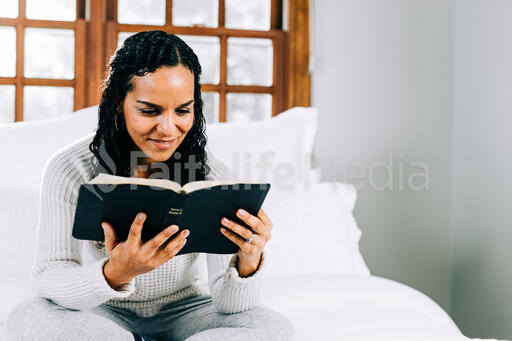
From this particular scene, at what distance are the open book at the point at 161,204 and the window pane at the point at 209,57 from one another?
131 centimetres

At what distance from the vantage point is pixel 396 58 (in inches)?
94.1

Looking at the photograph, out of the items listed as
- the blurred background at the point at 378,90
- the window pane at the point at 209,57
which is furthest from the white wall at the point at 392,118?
the window pane at the point at 209,57

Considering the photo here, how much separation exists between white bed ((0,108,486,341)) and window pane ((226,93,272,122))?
0.42 m

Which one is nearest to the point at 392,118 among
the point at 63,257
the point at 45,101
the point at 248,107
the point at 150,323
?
the point at 248,107

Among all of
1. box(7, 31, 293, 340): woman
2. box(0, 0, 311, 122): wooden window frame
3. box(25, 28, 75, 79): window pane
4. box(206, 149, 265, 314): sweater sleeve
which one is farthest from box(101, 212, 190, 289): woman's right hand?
box(25, 28, 75, 79): window pane

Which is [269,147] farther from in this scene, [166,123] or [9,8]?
[9,8]

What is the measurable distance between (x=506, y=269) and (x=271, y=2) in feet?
4.53

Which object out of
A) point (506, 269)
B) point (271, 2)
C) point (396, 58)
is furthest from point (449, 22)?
point (506, 269)

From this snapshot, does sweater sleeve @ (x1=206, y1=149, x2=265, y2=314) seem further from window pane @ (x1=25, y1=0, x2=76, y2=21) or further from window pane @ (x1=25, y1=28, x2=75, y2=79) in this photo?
window pane @ (x1=25, y1=0, x2=76, y2=21)

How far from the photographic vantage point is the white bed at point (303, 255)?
1.29 metres

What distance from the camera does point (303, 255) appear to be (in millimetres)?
1715

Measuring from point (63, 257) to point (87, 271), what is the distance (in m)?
0.11

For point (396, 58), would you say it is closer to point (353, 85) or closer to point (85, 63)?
point (353, 85)

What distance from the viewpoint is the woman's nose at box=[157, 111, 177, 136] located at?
1.18 metres
